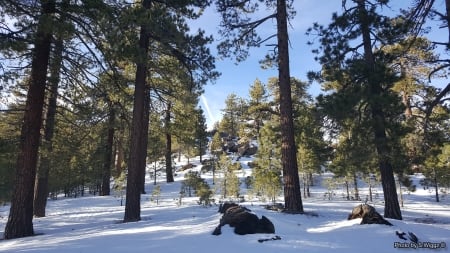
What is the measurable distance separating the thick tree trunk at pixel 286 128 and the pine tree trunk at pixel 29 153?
6.90 m

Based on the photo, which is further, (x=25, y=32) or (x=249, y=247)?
(x=25, y=32)

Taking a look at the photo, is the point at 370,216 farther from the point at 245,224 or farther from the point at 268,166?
the point at 268,166

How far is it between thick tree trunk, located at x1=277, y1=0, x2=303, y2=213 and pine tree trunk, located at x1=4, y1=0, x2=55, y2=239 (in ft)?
22.6

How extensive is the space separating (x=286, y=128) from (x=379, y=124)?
3.75 meters

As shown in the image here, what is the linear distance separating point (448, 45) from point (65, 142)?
44.7ft

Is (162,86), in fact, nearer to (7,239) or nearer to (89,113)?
(89,113)

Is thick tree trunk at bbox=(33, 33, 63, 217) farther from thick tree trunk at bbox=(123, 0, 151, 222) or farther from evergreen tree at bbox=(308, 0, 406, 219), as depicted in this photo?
evergreen tree at bbox=(308, 0, 406, 219)

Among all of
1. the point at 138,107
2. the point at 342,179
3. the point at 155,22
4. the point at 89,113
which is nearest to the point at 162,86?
the point at 89,113

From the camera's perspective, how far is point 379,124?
469 inches

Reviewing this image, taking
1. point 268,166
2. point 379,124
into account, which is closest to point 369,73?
point 379,124

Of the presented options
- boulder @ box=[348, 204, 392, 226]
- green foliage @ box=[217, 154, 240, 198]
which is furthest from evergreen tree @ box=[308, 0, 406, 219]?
green foliage @ box=[217, 154, 240, 198]

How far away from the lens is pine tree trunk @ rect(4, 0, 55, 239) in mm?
8617

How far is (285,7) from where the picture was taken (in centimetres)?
1145

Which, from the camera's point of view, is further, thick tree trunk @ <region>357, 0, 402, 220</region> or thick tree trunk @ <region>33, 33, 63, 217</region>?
thick tree trunk @ <region>357, 0, 402, 220</region>
